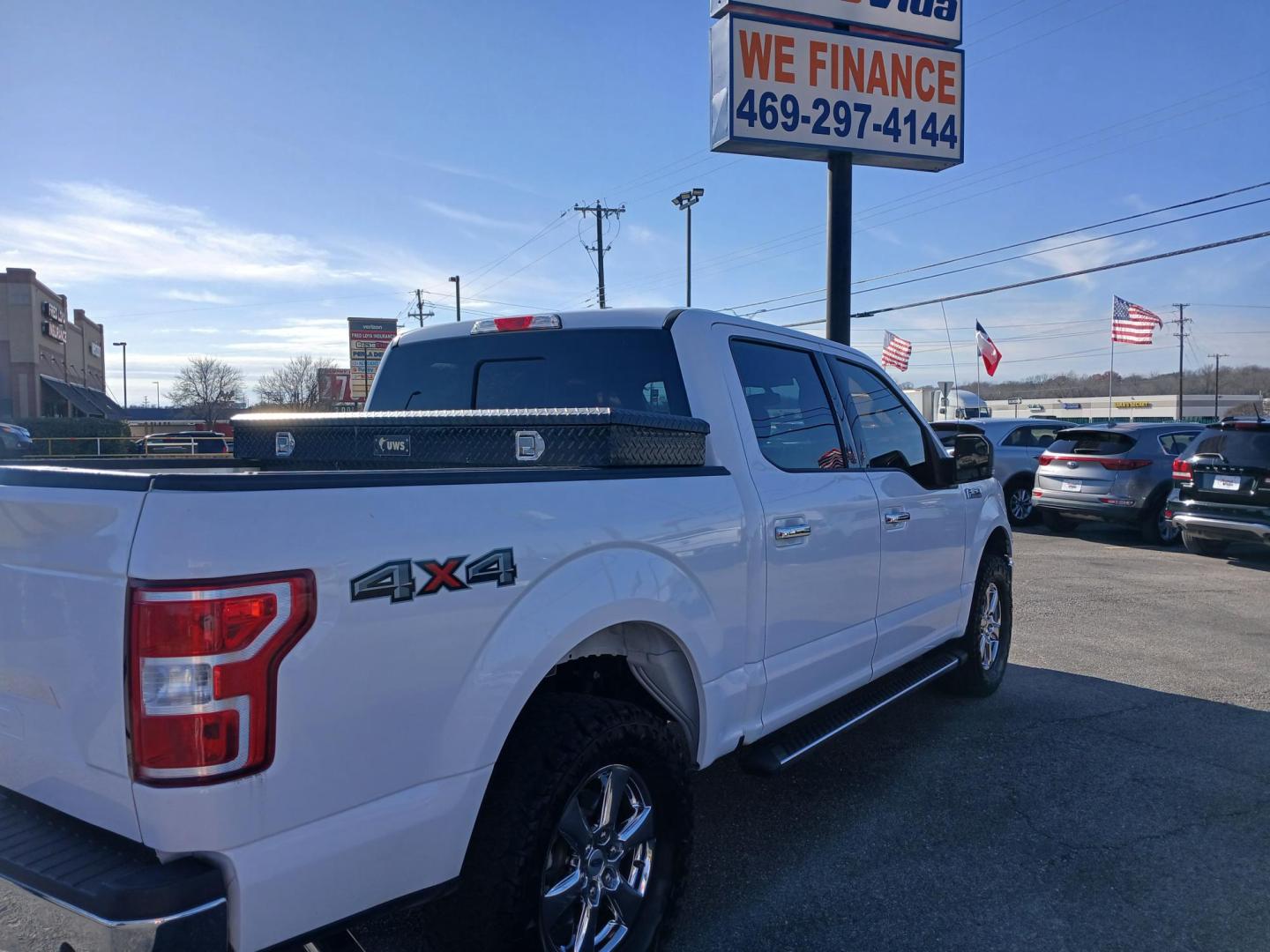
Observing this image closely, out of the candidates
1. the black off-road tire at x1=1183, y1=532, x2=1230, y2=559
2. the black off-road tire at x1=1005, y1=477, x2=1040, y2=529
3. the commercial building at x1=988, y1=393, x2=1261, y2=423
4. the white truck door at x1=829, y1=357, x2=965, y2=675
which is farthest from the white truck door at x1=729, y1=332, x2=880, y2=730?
the commercial building at x1=988, y1=393, x2=1261, y2=423

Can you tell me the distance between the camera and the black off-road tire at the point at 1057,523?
554 inches

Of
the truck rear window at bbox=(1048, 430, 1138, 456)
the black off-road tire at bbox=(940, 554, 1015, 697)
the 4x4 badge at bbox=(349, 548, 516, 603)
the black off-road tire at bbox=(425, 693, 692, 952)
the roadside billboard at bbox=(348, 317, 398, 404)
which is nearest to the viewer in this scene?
the 4x4 badge at bbox=(349, 548, 516, 603)

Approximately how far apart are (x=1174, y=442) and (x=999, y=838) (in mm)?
11828

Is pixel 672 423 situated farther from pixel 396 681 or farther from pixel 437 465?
pixel 396 681

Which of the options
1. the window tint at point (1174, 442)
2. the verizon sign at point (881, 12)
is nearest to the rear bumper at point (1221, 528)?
the window tint at point (1174, 442)

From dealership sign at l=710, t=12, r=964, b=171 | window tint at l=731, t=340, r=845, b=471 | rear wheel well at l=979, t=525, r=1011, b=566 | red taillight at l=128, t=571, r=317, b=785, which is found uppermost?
dealership sign at l=710, t=12, r=964, b=171

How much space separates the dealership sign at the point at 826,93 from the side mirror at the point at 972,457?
8004mm

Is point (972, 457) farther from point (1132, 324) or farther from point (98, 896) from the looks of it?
point (1132, 324)

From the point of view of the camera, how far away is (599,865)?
2.56 metres

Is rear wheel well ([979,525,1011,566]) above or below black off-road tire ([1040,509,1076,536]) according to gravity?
above

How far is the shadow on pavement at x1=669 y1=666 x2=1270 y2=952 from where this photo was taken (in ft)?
10.1

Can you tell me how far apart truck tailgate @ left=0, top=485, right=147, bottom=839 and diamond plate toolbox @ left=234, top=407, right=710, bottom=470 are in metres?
1.33

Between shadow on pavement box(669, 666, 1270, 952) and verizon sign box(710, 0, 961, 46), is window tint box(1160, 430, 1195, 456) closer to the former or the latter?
verizon sign box(710, 0, 961, 46)

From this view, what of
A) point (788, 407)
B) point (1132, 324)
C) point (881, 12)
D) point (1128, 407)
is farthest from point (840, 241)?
point (1128, 407)
